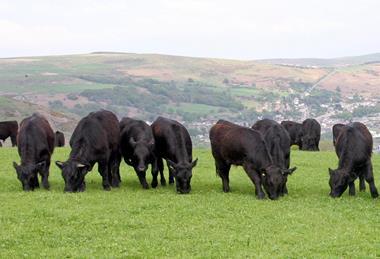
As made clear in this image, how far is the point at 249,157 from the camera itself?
751 inches

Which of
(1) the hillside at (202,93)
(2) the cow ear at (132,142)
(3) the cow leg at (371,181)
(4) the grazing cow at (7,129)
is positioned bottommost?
(1) the hillside at (202,93)

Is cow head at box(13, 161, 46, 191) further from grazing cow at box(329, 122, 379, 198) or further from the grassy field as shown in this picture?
grazing cow at box(329, 122, 379, 198)

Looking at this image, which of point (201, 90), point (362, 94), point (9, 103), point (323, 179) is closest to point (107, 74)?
point (201, 90)

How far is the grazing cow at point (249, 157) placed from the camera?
18.3 m

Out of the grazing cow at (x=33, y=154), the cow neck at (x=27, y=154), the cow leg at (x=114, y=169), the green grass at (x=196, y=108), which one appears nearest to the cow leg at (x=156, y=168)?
the cow leg at (x=114, y=169)

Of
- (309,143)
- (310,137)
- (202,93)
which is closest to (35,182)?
(309,143)

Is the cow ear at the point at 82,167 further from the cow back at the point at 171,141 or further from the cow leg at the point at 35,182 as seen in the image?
the cow back at the point at 171,141

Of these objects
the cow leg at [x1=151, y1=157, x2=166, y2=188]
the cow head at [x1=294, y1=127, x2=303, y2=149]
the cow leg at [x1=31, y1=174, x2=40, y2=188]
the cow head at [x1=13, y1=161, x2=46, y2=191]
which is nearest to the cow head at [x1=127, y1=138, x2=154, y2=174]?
the cow leg at [x1=151, y1=157, x2=166, y2=188]

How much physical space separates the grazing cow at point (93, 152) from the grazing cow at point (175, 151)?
1431 millimetres

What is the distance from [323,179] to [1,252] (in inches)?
589

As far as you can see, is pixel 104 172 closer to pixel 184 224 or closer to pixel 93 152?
pixel 93 152

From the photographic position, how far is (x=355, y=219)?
15055 millimetres

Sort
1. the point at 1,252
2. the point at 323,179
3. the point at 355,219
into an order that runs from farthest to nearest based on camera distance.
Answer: the point at 323,179, the point at 355,219, the point at 1,252

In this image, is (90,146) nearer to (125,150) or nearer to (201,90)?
(125,150)
